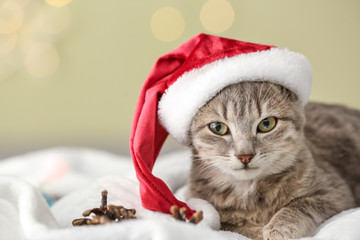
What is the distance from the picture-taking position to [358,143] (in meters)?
1.48

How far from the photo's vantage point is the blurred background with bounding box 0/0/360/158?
2.31 metres

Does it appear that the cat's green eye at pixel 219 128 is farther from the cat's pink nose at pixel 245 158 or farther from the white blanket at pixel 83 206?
the white blanket at pixel 83 206

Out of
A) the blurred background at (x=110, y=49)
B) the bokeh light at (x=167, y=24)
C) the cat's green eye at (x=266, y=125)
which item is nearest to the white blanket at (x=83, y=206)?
the cat's green eye at (x=266, y=125)

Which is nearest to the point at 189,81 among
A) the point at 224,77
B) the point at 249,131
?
the point at 224,77

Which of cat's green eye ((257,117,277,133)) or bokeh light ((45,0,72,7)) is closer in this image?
cat's green eye ((257,117,277,133))

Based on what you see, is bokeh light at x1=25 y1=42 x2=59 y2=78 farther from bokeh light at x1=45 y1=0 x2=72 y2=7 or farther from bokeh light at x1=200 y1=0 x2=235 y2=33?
bokeh light at x1=200 y1=0 x2=235 y2=33

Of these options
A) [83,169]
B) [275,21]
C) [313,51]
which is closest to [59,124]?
[83,169]

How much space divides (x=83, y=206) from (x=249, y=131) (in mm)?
530

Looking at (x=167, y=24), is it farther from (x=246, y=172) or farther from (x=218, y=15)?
(x=246, y=172)

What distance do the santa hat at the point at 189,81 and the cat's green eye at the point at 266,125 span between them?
0.37 ft

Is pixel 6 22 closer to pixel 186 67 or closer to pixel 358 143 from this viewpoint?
pixel 186 67

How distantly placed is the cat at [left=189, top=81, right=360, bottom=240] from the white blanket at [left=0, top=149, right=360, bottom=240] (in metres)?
0.08

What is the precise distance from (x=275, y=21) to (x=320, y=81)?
1.57 feet

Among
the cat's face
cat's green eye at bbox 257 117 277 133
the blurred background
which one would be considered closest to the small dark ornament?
the cat's face
